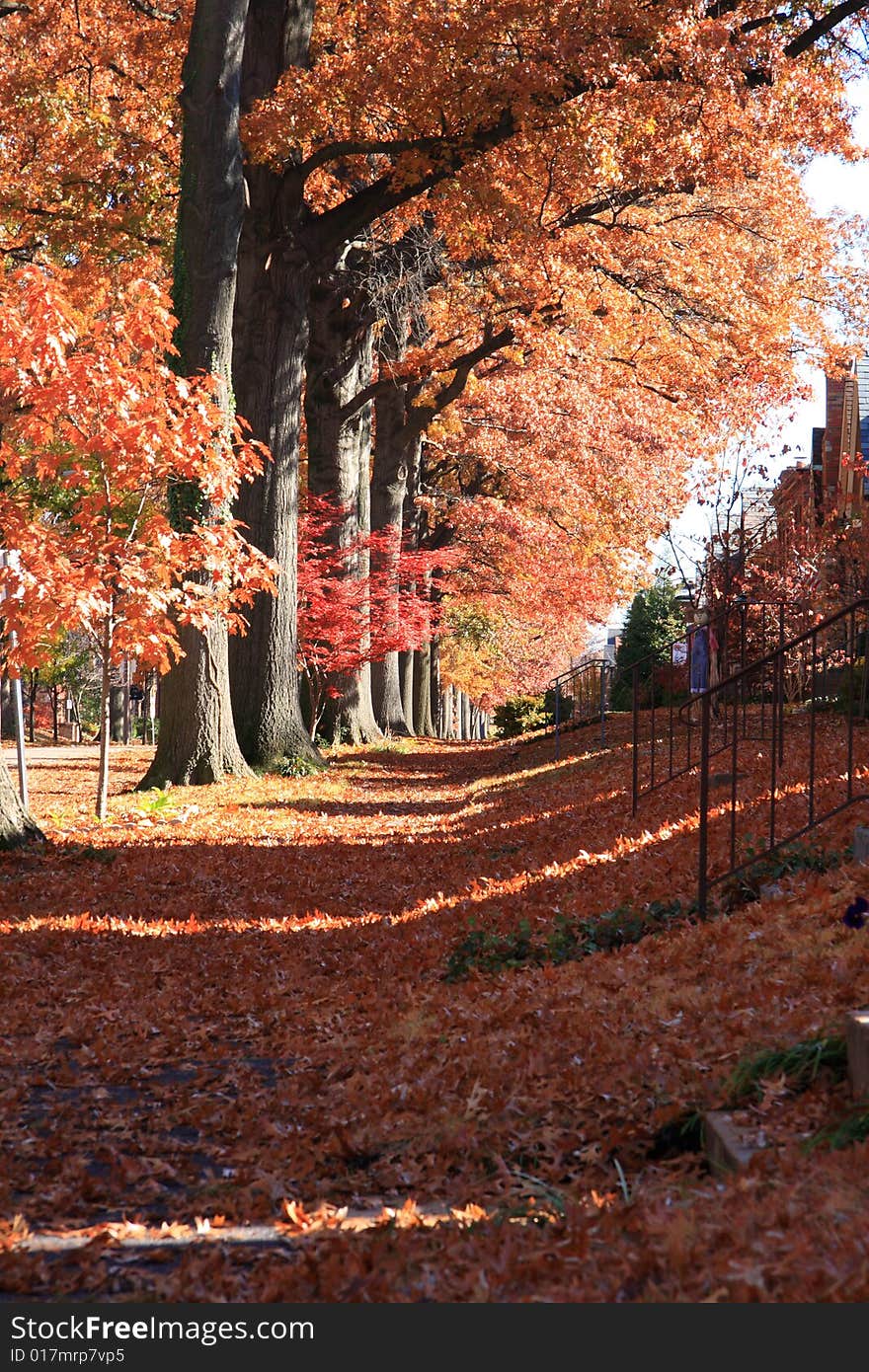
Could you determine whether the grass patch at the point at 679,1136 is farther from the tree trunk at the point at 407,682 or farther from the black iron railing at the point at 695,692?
the tree trunk at the point at 407,682

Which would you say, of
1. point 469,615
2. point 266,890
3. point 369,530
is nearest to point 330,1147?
point 266,890

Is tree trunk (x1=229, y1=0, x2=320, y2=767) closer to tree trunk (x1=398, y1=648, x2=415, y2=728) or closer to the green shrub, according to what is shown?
tree trunk (x1=398, y1=648, x2=415, y2=728)

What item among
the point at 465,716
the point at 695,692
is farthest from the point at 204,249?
the point at 465,716

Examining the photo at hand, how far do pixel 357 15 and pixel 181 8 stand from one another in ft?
10.1

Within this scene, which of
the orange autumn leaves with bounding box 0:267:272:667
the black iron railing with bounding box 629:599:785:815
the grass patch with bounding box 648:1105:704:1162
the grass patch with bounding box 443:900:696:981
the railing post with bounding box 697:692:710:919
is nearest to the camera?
the grass patch with bounding box 648:1105:704:1162

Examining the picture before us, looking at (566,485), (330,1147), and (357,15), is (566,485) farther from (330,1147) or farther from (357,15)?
(330,1147)

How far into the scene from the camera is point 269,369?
15.4 m

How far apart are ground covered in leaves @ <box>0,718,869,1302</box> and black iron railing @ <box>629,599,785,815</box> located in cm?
270

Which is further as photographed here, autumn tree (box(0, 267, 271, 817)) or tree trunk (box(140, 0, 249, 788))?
tree trunk (box(140, 0, 249, 788))

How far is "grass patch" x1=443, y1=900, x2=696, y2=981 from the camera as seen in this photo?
6695mm

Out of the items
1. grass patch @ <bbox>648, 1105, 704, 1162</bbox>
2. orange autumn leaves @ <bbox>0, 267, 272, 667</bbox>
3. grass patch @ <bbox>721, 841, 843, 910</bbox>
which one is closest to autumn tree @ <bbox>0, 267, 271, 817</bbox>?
orange autumn leaves @ <bbox>0, 267, 272, 667</bbox>

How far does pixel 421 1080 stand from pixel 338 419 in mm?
16877

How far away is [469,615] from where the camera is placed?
3972cm

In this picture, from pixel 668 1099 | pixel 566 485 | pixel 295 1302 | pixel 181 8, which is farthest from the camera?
pixel 566 485
